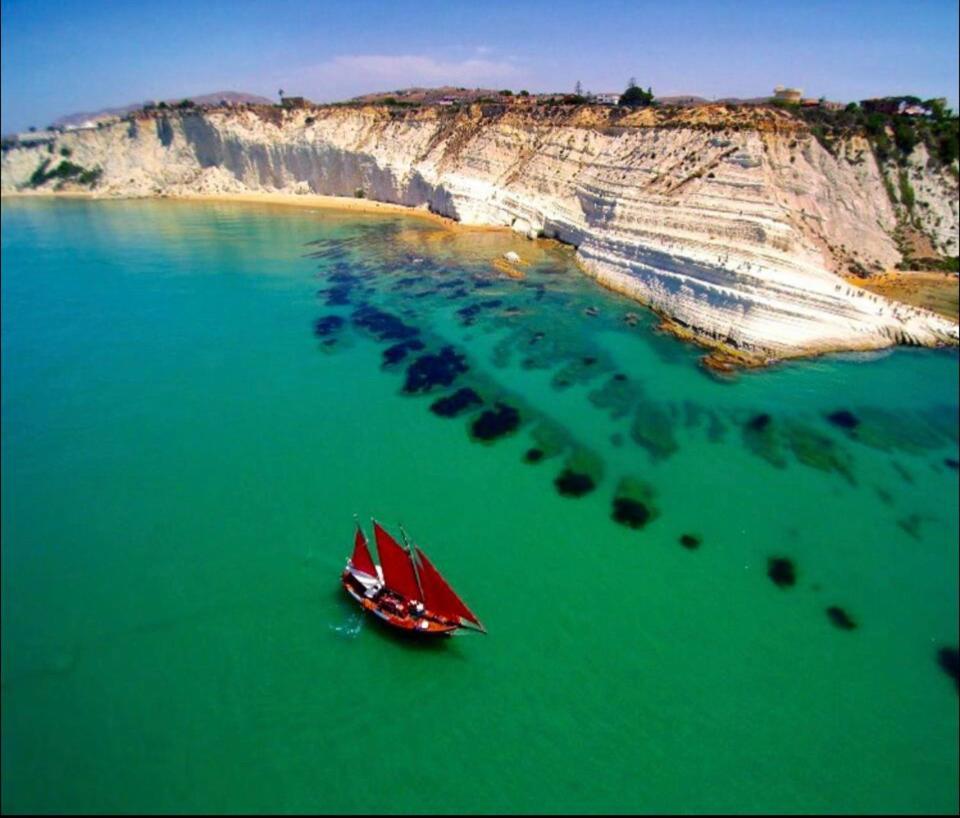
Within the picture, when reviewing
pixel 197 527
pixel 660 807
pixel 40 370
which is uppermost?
pixel 40 370

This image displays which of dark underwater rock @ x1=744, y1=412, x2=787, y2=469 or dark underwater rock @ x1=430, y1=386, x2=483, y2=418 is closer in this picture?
dark underwater rock @ x1=744, y1=412, x2=787, y2=469

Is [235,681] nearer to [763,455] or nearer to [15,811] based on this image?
[15,811]

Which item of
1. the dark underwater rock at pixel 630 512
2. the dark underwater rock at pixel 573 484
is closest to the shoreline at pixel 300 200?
the dark underwater rock at pixel 573 484

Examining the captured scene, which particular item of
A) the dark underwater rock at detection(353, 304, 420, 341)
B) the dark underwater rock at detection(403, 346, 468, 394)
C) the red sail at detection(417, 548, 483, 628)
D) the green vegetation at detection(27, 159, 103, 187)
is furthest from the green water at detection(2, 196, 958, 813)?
the green vegetation at detection(27, 159, 103, 187)

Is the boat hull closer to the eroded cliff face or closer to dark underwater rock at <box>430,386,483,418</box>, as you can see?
dark underwater rock at <box>430,386,483,418</box>

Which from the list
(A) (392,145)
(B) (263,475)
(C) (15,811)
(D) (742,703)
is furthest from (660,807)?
(A) (392,145)

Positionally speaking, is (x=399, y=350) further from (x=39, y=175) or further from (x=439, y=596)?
(x=39, y=175)

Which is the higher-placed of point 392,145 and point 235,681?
point 392,145
